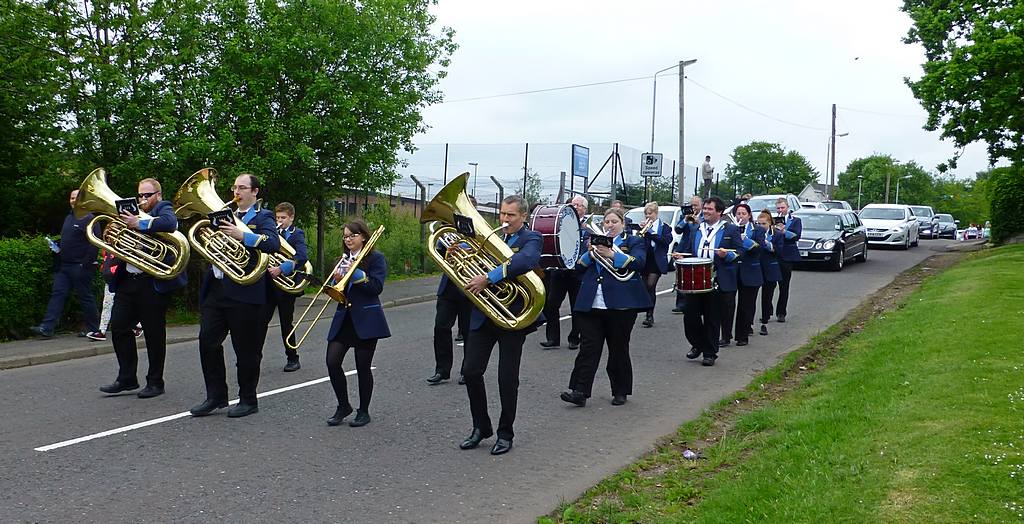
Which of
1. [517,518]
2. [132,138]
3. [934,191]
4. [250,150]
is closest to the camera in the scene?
[517,518]

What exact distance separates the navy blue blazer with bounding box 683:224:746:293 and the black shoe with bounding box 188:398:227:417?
18.4 feet

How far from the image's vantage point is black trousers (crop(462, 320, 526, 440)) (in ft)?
21.3

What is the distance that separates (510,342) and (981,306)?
8.63m

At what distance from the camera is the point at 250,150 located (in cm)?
1478

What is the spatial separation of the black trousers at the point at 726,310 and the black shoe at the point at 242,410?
533 cm

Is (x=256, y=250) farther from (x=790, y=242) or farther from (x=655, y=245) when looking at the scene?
(x=790, y=242)

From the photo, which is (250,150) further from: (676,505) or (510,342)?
(676,505)

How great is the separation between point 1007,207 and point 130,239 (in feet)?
94.7

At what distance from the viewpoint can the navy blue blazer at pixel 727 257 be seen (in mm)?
10211

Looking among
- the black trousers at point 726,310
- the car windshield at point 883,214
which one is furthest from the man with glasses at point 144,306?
the car windshield at point 883,214

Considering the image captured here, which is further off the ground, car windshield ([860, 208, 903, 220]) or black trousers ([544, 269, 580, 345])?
car windshield ([860, 208, 903, 220])

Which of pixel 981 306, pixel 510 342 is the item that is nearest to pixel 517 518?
pixel 510 342

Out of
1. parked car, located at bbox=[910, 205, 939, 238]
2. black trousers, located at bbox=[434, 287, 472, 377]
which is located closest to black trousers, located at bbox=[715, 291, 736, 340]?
black trousers, located at bbox=[434, 287, 472, 377]

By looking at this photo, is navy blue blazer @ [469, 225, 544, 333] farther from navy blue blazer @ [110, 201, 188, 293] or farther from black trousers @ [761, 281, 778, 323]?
black trousers @ [761, 281, 778, 323]
